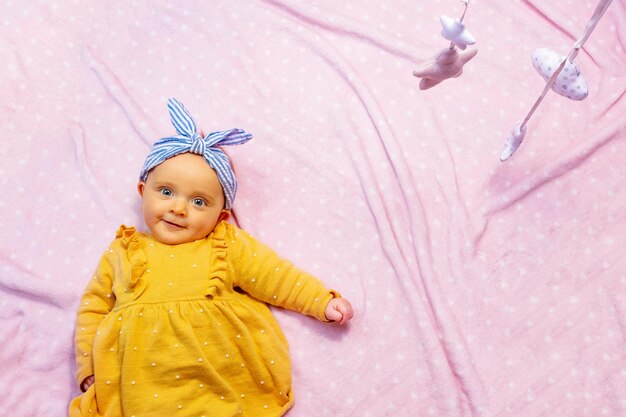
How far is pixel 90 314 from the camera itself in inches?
48.7

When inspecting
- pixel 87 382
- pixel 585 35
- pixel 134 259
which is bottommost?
pixel 87 382

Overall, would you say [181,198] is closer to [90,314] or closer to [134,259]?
[134,259]

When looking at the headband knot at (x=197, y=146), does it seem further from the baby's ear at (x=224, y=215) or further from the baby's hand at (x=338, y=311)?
the baby's hand at (x=338, y=311)

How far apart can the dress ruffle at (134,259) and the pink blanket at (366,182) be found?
0.15 meters

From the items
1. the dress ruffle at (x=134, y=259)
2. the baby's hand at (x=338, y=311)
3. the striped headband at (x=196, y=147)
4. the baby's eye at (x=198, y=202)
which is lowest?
the dress ruffle at (x=134, y=259)

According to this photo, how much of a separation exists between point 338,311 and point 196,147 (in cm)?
43

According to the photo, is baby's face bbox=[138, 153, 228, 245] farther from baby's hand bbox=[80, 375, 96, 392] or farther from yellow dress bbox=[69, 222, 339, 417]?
baby's hand bbox=[80, 375, 96, 392]

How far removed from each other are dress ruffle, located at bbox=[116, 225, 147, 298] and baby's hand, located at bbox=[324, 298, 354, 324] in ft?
1.18

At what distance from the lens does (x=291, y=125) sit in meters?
1.52

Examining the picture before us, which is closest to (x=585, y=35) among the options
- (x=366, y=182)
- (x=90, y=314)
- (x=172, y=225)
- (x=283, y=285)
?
(x=366, y=182)

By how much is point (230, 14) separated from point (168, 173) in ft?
1.98

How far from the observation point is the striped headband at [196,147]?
126 centimetres

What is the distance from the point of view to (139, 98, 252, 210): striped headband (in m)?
1.26

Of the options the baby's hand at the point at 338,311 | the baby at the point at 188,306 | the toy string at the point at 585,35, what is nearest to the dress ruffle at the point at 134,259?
the baby at the point at 188,306
